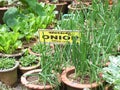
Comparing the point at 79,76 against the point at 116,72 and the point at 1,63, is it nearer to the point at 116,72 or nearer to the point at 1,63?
the point at 116,72

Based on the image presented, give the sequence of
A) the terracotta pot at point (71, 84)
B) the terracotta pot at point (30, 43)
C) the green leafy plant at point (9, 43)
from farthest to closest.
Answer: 1. the terracotta pot at point (30, 43)
2. the green leafy plant at point (9, 43)
3. the terracotta pot at point (71, 84)

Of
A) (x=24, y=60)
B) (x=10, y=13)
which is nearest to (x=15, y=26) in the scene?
(x=10, y=13)

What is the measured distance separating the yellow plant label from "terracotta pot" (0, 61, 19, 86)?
0.62 m

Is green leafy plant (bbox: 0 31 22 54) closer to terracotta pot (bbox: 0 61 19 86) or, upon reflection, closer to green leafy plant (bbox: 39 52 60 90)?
terracotta pot (bbox: 0 61 19 86)

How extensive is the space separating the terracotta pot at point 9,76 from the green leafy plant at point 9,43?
0.88 ft

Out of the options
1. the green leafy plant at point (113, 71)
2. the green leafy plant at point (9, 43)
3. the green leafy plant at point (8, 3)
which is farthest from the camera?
the green leafy plant at point (8, 3)

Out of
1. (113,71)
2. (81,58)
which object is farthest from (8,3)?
(113,71)

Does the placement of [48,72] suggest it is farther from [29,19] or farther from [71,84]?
[29,19]

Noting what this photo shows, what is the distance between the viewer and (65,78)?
2613 millimetres

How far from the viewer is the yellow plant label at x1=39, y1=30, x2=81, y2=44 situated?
256 cm

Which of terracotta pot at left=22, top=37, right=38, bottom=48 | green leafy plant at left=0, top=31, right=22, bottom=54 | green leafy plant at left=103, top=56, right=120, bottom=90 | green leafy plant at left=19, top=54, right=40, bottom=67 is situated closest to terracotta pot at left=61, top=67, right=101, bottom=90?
green leafy plant at left=103, top=56, right=120, bottom=90

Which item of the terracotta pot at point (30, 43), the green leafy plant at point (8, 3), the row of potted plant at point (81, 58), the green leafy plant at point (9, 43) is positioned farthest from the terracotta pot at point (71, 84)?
the green leafy plant at point (8, 3)

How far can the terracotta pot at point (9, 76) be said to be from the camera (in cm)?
312

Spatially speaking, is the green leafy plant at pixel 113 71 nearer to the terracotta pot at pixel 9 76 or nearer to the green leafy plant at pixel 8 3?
the terracotta pot at pixel 9 76
